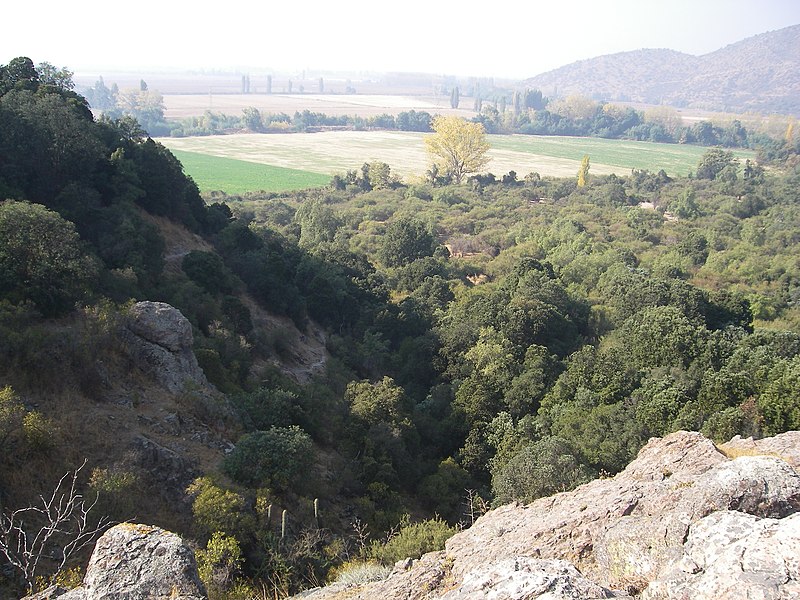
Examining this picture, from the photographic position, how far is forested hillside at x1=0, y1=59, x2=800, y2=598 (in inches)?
608

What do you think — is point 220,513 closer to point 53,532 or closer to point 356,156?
point 53,532

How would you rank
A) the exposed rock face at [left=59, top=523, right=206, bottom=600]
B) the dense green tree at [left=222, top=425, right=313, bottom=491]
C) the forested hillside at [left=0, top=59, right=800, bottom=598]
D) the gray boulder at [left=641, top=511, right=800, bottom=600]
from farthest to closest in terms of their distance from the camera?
the dense green tree at [left=222, top=425, right=313, bottom=491] < the forested hillside at [left=0, top=59, right=800, bottom=598] < the exposed rock face at [left=59, top=523, right=206, bottom=600] < the gray boulder at [left=641, top=511, right=800, bottom=600]

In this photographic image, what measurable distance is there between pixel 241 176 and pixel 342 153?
3470 centimetres

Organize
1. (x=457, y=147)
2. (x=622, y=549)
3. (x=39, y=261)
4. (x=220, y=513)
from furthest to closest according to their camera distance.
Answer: (x=457, y=147) < (x=39, y=261) < (x=220, y=513) < (x=622, y=549)

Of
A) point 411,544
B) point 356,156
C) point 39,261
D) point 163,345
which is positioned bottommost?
point 411,544

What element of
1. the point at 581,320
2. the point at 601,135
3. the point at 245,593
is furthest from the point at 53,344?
the point at 601,135

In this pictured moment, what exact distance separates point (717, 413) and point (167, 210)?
1153 inches

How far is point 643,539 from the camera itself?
9.27 m

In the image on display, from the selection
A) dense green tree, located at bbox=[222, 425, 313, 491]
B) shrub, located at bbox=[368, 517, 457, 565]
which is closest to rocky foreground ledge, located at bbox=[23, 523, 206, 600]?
shrub, located at bbox=[368, 517, 457, 565]

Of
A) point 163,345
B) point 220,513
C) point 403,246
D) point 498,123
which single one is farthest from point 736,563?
point 498,123

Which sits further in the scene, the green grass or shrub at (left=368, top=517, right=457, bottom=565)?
the green grass

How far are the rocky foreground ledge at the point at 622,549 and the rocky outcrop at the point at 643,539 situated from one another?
0.8 inches

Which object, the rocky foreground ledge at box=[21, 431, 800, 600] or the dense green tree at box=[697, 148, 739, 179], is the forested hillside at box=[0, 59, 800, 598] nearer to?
the rocky foreground ledge at box=[21, 431, 800, 600]

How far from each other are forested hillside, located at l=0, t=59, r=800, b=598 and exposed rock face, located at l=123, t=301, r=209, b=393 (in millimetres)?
604
